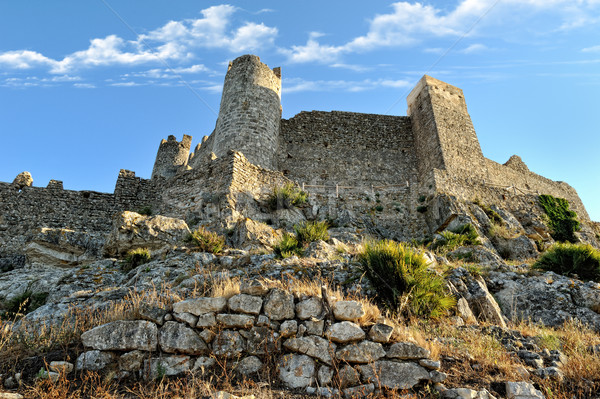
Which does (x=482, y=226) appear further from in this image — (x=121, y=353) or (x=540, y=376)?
(x=121, y=353)

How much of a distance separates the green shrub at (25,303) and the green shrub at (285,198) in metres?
7.38

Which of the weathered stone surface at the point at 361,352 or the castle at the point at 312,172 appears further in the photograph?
the castle at the point at 312,172

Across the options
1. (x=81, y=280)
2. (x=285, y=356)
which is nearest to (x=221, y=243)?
(x=81, y=280)

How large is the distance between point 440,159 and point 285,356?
2080 centimetres

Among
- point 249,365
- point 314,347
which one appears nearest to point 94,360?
point 249,365

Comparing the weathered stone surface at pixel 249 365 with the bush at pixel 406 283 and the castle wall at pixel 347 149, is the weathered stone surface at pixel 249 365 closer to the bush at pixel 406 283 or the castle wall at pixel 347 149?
the bush at pixel 406 283

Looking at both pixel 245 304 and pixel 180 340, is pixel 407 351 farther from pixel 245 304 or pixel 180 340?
pixel 180 340

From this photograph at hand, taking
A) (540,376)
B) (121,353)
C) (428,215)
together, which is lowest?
(540,376)

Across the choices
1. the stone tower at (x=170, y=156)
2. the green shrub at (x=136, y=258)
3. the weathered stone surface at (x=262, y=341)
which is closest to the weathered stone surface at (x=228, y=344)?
the weathered stone surface at (x=262, y=341)

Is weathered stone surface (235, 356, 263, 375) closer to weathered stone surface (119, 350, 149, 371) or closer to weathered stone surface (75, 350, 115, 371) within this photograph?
weathered stone surface (119, 350, 149, 371)

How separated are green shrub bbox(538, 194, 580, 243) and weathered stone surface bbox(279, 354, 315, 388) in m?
Result: 16.2

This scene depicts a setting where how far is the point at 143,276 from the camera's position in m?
7.36

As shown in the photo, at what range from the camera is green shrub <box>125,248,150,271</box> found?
844 cm

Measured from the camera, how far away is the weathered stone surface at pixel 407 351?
4.17 m
